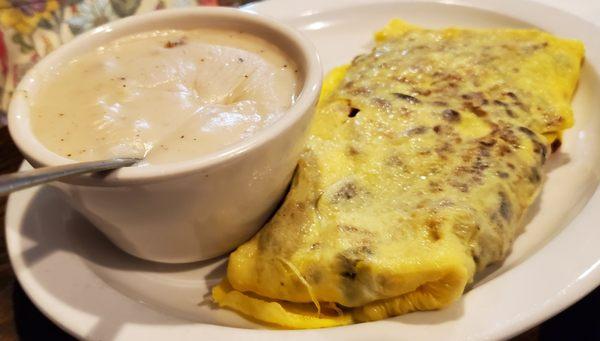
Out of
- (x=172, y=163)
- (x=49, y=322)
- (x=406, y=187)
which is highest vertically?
(x=172, y=163)

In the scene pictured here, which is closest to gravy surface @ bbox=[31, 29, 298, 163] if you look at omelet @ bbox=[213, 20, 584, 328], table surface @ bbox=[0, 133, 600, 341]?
omelet @ bbox=[213, 20, 584, 328]

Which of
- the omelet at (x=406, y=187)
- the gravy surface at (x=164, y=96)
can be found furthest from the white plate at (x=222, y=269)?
the gravy surface at (x=164, y=96)

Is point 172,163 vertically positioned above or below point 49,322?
above

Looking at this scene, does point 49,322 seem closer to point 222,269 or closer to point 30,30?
point 222,269

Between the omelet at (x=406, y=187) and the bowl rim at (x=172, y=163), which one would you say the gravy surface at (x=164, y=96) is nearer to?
the bowl rim at (x=172, y=163)

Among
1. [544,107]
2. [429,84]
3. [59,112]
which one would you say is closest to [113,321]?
[59,112]

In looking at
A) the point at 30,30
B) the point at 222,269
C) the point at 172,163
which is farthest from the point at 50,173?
the point at 30,30

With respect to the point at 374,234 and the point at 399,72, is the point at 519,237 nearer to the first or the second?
the point at 374,234
